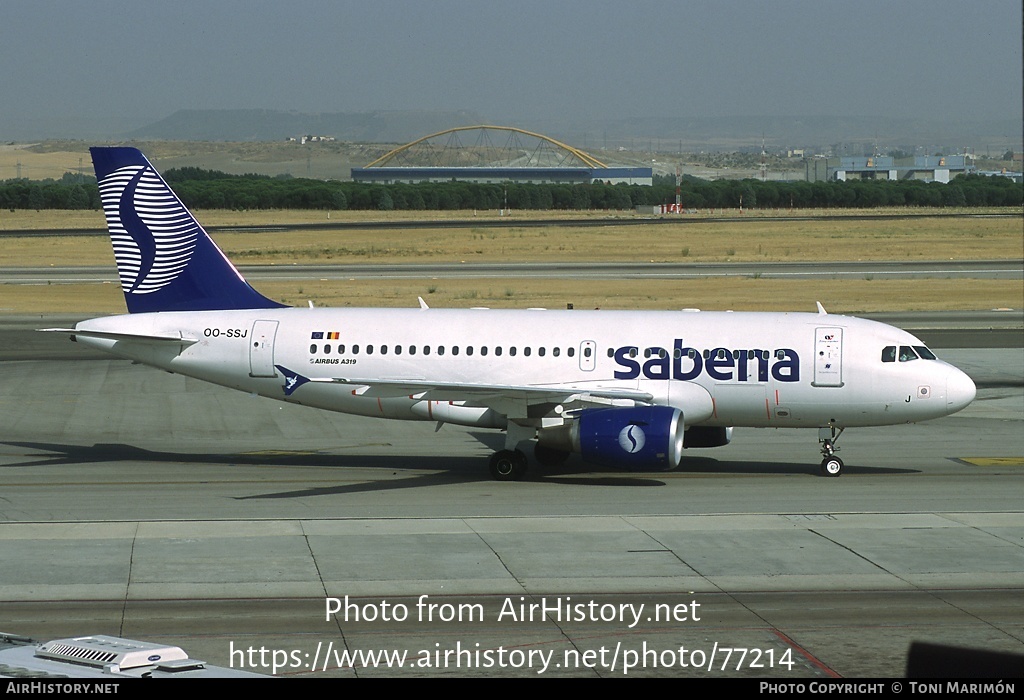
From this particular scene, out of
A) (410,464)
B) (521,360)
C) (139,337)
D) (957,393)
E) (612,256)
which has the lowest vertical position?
(410,464)

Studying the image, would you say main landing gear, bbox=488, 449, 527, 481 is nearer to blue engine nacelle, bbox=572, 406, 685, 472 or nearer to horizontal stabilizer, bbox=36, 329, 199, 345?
blue engine nacelle, bbox=572, 406, 685, 472

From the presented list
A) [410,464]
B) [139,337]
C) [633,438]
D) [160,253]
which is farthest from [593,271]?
[633,438]

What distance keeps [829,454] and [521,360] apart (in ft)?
25.5

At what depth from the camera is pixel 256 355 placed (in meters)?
29.6

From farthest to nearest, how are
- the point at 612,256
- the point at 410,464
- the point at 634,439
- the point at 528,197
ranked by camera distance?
the point at 528,197, the point at 612,256, the point at 410,464, the point at 634,439

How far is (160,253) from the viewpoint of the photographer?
31.0 meters

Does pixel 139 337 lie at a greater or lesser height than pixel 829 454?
greater

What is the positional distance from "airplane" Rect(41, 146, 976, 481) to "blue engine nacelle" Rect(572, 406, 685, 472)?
64 mm

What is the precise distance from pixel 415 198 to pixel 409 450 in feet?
450

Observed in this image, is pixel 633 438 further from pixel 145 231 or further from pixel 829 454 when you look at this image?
pixel 145 231

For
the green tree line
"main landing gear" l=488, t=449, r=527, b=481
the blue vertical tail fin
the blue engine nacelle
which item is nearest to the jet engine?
the blue engine nacelle

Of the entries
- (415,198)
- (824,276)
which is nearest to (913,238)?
(824,276)

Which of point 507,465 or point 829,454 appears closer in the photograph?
point 507,465

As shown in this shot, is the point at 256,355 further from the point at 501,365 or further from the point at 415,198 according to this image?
the point at 415,198
